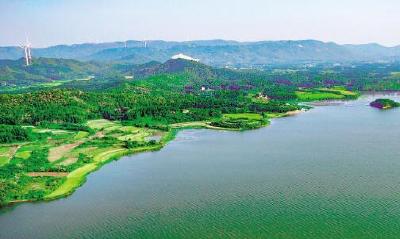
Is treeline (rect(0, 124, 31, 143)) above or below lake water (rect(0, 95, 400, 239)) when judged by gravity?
below

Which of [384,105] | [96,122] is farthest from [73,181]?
[384,105]

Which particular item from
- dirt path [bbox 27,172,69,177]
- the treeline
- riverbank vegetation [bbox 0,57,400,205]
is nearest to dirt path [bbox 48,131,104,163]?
riverbank vegetation [bbox 0,57,400,205]

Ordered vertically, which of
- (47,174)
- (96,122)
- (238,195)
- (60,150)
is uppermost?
(238,195)

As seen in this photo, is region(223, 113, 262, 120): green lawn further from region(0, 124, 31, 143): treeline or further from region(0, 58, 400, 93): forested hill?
region(0, 58, 400, 93): forested hill

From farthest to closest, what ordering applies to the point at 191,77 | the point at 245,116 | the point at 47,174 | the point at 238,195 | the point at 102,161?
the point at 191,77 → the point at 245,116 → the point at 102,161 → the point at 47,174 → the point at 238,195

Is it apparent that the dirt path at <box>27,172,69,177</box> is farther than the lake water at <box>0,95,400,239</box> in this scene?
Yes

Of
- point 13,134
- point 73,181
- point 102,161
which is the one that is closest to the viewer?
point 73,181

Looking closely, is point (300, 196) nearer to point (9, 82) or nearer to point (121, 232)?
point (121, 232)

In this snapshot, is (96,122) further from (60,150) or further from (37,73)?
(37,73)

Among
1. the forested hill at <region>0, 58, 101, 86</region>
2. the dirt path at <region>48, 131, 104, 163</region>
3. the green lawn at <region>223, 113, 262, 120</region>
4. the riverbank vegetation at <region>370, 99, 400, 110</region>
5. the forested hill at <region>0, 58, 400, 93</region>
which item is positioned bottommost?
the forested hill at <region>0, 58, 101, 86</region>

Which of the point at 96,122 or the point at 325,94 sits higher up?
the point at 325,94
